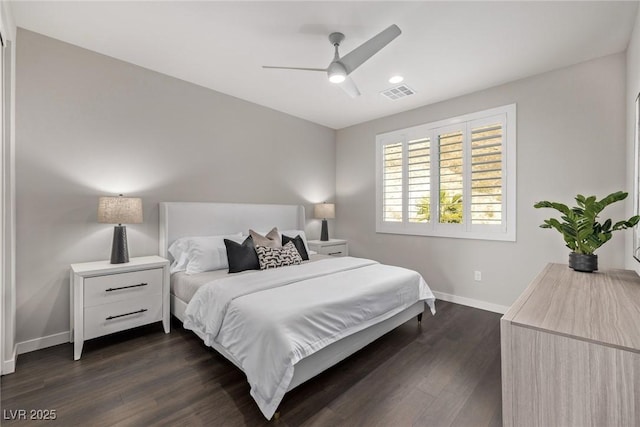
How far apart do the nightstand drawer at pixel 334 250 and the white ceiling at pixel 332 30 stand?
234 cm

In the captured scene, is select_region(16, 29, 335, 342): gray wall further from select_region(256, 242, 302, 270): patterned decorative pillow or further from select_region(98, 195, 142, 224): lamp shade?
select_region(256, 242, 302, 270): patterned decorative pillow

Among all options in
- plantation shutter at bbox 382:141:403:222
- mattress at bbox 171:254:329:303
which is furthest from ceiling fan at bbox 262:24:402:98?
plantation shutter at bbox 382:141:403:222

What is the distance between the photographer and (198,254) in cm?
295

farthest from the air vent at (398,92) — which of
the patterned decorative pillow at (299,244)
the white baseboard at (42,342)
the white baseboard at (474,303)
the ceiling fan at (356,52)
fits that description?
the white baseboard at (42,342)

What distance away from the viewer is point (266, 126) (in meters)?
4.26

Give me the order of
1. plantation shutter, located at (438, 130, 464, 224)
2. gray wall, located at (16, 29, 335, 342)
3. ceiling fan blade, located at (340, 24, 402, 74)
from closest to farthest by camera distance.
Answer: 1. ceiling fan blade, located at (340, 24, 402, 74)
2. gray wall, located at (16, 29, 335, 342)
3. plantation shutter, located at (438, 130, 464, 224)

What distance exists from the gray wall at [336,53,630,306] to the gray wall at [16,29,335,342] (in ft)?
9.13

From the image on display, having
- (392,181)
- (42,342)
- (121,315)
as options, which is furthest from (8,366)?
(392,181)

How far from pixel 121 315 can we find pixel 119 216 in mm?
886

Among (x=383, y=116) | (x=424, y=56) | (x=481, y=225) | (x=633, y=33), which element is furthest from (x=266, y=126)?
(x=633, y=33)

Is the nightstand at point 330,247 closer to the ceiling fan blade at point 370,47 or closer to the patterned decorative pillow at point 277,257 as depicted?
the patterned decorative pillow at point 277,257

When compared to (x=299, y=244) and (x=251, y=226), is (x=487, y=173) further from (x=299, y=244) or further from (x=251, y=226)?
(x=251, y=226)

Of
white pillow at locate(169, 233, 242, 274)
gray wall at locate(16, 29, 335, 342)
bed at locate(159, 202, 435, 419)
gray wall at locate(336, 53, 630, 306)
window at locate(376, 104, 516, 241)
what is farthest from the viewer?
window at locate(376, 104, 516, 241)

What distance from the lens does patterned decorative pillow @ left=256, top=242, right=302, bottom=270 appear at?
301 centimetres
